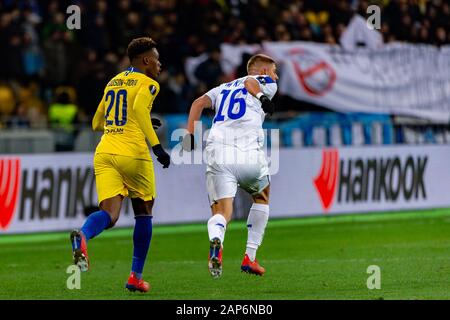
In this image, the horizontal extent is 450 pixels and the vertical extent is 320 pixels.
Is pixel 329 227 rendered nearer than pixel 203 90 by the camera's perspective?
Yes

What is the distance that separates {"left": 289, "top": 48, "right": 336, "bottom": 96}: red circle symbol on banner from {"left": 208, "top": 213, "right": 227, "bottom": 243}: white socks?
39.0ft

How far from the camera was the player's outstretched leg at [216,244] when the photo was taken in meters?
10.3

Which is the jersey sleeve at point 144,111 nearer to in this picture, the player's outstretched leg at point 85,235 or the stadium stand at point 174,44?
the player's outstretched leg at point 85,235

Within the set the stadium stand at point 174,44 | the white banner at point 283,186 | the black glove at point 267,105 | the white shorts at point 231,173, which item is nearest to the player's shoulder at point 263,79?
the black glove at point 267,105

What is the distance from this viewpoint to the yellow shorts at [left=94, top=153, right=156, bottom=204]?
419 inches

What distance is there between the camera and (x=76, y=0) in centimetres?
2205

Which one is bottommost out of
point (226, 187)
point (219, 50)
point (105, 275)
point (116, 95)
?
point (105, 275)

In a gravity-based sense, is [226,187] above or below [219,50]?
below

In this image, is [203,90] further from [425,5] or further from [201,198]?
[425,5]

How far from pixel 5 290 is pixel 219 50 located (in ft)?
39.7

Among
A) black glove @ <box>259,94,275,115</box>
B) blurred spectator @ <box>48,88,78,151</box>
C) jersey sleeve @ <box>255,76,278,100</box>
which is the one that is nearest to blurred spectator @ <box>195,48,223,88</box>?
blurred spectator @ <box>48,88,78,151</box>

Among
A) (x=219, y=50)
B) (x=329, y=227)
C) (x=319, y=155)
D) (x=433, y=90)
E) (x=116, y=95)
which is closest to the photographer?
(x=116, y=95)

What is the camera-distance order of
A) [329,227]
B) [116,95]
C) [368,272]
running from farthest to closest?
1. [329,227]
2. [368,272]
3. [116,95]

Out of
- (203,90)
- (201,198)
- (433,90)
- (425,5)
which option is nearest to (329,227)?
(201,198)
